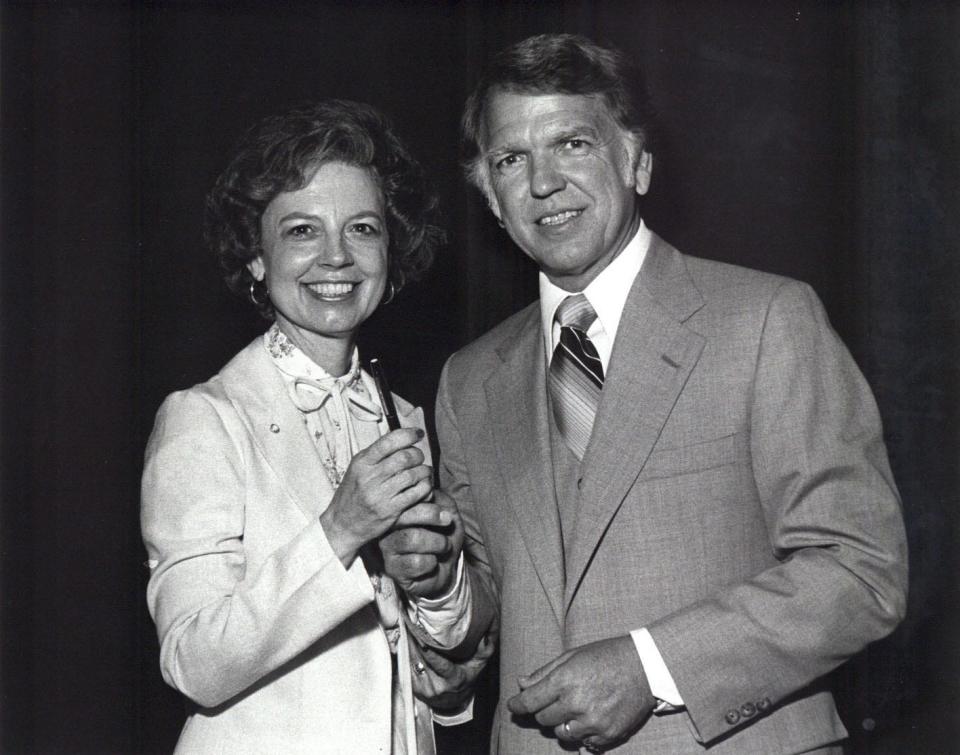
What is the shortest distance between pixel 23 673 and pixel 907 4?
2.34 m

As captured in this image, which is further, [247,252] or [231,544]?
[247,252]

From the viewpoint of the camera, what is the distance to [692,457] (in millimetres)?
1677

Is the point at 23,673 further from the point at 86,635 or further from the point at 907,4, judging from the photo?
the point at 907,4

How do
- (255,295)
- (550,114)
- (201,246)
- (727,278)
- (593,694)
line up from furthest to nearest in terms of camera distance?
1. (201,246)
2. (255,295)
3. (550,114)
4. (727,278)
5. (593,694)

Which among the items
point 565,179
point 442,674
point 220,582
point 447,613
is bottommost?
Answer: point 442,674

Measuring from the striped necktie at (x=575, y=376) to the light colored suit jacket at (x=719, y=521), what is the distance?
5 cm

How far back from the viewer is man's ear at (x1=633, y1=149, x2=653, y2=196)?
6.44ft

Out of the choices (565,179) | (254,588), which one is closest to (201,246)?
(565,179)

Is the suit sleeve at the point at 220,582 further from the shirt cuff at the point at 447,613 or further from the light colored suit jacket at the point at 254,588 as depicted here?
the shirt cuff at the point at 447,613

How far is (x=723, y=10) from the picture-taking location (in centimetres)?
259

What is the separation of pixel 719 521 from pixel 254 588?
0.72m

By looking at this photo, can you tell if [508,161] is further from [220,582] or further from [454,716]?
[454,716]

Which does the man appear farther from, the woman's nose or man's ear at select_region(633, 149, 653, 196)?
the woman's nose

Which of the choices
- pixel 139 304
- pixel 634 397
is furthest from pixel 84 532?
pixel 634 397
